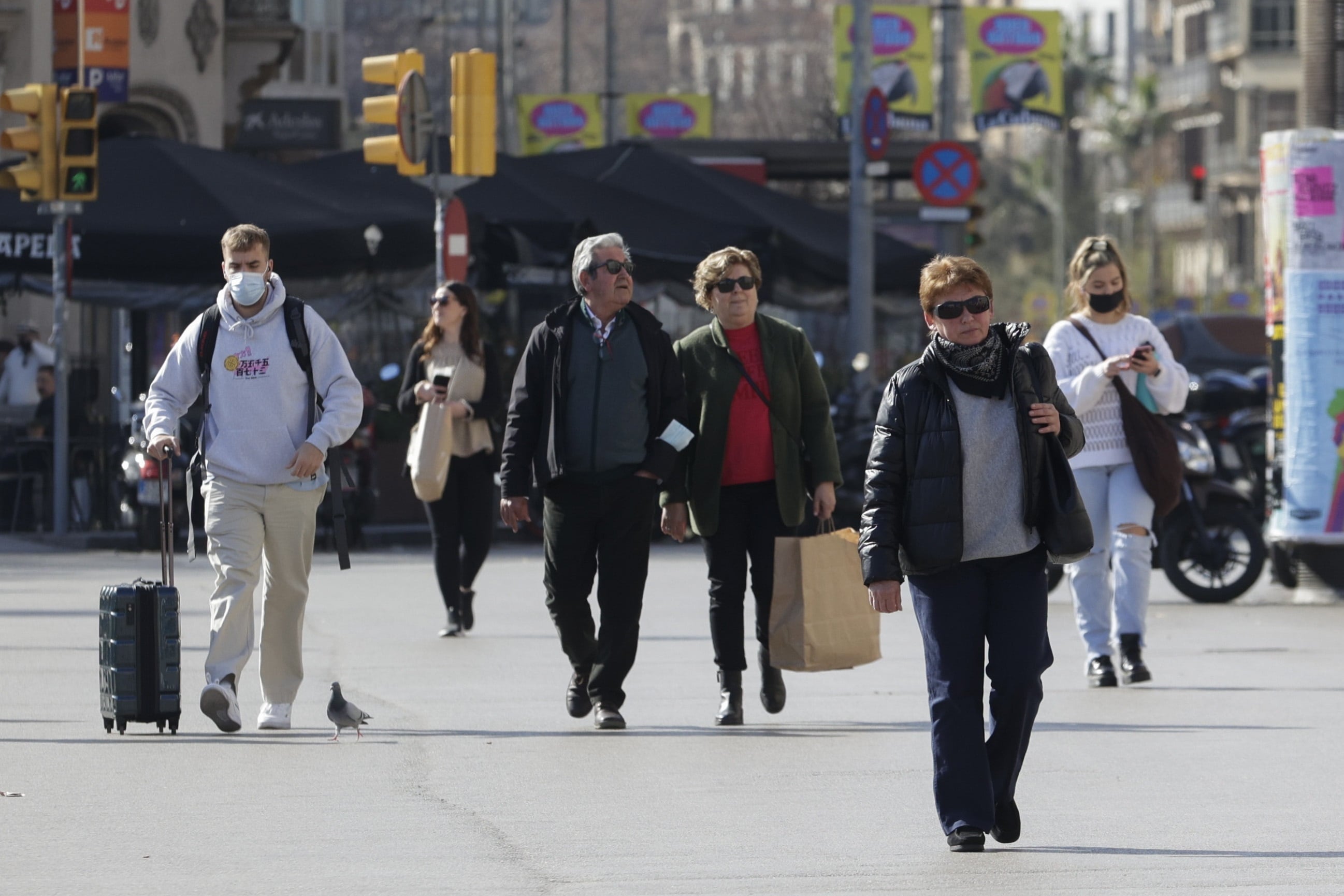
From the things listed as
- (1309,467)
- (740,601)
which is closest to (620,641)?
(740,601)

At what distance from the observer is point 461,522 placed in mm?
13102

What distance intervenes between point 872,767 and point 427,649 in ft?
14.5

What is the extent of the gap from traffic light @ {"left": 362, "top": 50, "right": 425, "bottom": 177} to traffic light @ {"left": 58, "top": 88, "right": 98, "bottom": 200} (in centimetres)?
221

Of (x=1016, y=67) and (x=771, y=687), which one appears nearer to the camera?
(x=771, y=687)

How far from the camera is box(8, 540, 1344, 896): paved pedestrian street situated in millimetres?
6578

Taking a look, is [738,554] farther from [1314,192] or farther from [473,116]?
[473,116]

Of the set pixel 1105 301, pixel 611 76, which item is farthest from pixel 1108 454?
pixel 611 76

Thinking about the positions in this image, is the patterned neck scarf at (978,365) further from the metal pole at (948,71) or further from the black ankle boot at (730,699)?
the metal pole at (948,71)

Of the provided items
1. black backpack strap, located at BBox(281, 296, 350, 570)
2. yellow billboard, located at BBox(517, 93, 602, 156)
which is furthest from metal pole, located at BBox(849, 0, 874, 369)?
yellow billboard, located at BBox(517, 93, 602, 156)

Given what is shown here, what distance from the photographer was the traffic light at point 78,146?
19.3 metres

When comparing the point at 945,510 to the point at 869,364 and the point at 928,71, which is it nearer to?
the point at 869,364

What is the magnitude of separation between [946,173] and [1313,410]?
45.6 ft

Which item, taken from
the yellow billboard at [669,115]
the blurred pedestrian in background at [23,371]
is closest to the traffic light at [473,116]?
the blurred pedestrian in background at [23,371]

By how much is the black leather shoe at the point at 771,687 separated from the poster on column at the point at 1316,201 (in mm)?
6142
